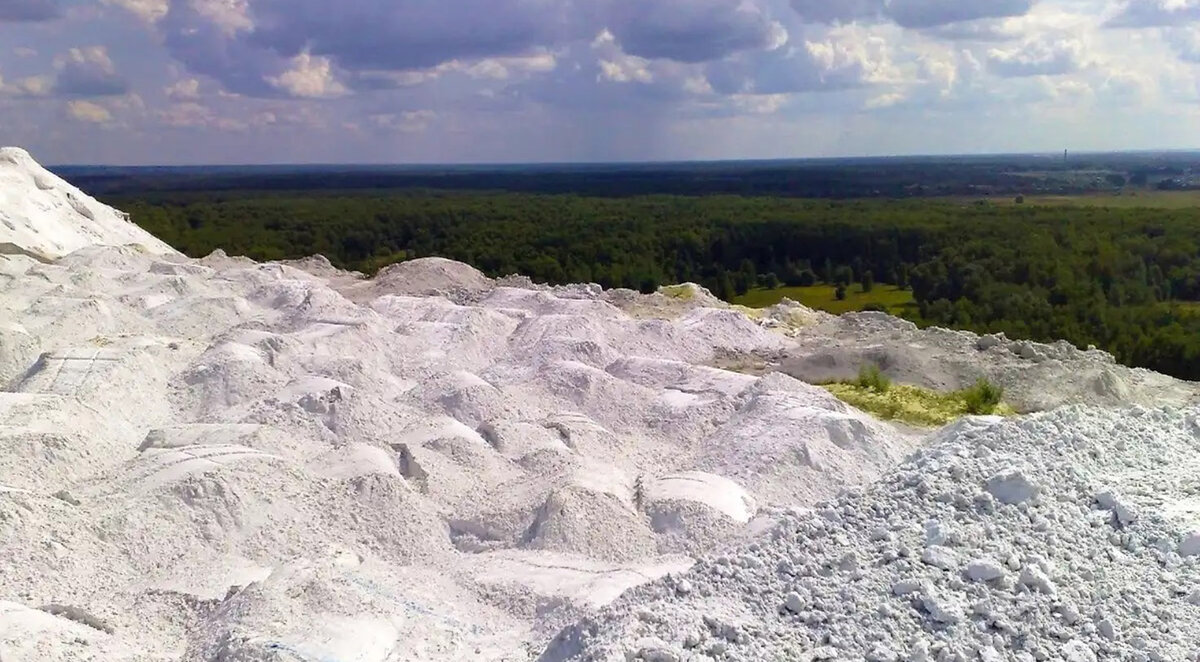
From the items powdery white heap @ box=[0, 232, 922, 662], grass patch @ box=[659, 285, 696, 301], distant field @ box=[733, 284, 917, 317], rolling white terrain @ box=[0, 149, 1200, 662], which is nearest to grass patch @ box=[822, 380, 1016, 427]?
rolling white terrain @ box=[0, 149, 1200, 662]

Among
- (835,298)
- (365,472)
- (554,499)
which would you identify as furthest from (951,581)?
(835,298)

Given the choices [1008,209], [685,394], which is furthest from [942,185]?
[685,394]

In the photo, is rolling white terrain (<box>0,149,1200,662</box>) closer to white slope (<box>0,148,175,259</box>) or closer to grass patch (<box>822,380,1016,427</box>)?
grass patch (<box>822,380,1016,427</box>)

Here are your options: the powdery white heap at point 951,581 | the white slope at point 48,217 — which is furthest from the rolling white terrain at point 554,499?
the white slope at point 48,217

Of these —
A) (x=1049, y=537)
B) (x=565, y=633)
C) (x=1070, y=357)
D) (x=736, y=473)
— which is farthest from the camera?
(x=1070, y=357)

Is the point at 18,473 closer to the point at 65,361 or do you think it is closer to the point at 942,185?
the point at 65,361

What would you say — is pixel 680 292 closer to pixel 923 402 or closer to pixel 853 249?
pixel 923 402

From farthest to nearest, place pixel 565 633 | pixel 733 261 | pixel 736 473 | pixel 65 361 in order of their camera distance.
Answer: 1. pixel 733 261
2. pixel 65 361
3. pixel 736 473
4. pixel 565 633

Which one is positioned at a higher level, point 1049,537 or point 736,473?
point 1049,537

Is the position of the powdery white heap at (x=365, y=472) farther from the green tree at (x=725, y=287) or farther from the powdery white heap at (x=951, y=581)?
the green tree at (x=725, y=287)
